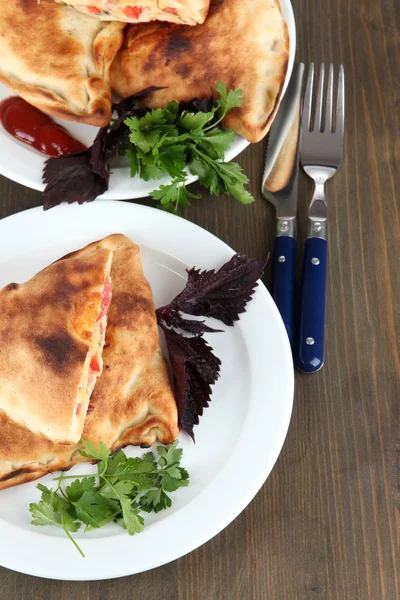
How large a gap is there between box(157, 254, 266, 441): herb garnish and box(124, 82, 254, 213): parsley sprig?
30 cm

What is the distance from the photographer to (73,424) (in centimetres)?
219

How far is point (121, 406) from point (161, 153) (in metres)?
0.89

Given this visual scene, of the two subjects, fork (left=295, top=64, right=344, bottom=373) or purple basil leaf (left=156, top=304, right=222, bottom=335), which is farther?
fork (left=295, top=64, right=344, bottom=373)

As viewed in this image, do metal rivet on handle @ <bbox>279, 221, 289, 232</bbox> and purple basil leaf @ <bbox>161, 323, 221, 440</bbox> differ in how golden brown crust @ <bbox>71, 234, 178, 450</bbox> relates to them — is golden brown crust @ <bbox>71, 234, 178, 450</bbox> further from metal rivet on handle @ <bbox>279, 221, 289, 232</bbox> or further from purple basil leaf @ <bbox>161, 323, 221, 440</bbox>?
metal rivet on handle @ <bbox>279, 221, 289, 232</bbox>

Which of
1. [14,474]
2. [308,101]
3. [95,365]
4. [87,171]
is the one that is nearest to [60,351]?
[95,365]

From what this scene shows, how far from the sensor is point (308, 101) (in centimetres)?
274

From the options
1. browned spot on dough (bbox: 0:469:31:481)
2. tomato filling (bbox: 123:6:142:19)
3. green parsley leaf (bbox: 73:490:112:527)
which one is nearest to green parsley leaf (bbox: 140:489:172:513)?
green parsley leaf (bbox: 73:490:112:527)

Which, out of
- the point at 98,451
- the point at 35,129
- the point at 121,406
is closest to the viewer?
the point at 98,451

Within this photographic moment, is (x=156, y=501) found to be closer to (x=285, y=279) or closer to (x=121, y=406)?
(x=121, y=406)

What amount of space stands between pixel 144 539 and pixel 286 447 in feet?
2.05

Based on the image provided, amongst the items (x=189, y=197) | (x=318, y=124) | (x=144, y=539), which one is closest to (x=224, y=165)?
(x=189, y=197)

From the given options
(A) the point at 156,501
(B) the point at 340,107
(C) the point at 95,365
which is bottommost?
(A) the point at 156,501

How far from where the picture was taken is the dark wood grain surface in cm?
244

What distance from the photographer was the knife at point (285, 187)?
2578 mm
